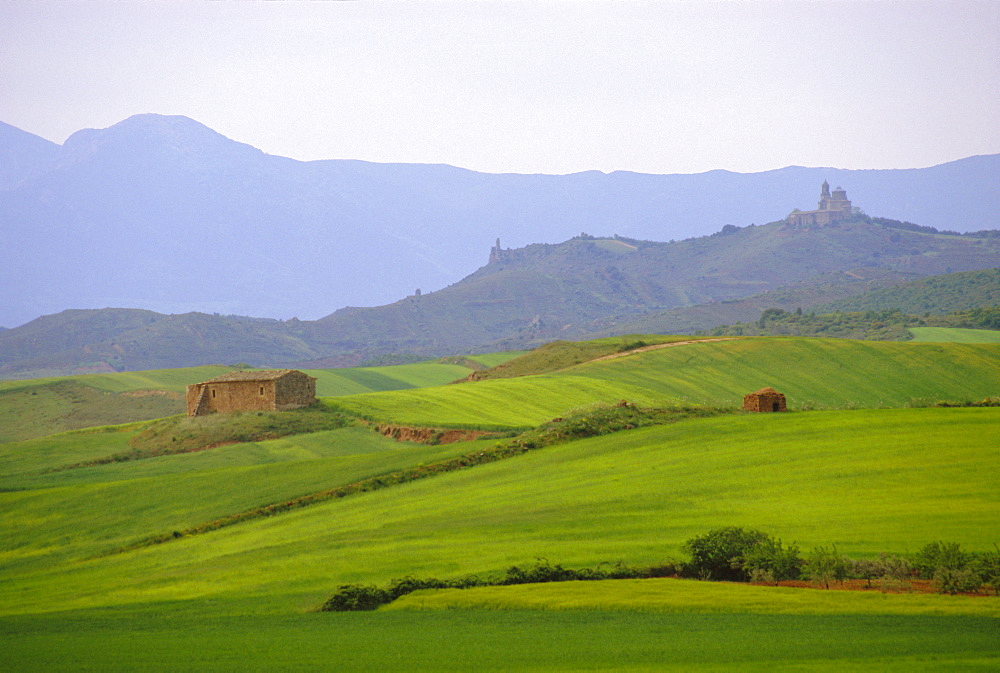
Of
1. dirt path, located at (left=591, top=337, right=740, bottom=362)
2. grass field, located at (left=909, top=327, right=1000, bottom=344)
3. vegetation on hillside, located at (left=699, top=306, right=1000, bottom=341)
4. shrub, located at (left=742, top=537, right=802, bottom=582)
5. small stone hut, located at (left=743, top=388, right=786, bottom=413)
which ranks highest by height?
vegetation on hillside, located at (left=699, top=306, right=1000, bottom=341)

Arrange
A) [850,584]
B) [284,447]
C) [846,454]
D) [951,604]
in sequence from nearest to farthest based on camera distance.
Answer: [951,604] < [850,584] < [846,454] < [284,447]

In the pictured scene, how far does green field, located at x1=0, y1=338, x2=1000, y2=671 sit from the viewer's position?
19500 mm

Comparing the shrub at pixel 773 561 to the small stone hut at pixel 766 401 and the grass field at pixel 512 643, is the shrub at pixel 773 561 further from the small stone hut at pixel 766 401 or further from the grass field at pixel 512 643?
the small stone hut at pixel 766 401

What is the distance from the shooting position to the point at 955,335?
4397 inches

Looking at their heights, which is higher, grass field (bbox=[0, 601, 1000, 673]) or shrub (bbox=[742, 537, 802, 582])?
shrub (bbox=[742, 537, 802, 582])

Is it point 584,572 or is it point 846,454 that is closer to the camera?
point 584,572

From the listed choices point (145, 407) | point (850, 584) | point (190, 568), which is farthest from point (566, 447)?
point (145, 407)

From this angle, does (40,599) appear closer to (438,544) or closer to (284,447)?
(438,544)

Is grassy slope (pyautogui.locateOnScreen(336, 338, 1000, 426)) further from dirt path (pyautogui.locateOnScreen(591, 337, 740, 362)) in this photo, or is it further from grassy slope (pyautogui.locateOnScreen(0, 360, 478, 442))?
grassy slope (pyautogui.locateOnScreen(0, 360, 478, 442))

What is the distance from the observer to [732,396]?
70312 mm

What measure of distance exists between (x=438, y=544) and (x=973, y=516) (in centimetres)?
1456

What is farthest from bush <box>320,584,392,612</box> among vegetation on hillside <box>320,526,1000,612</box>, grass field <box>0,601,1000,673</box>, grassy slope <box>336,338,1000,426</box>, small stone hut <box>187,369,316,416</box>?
small stone hut <box>187,369,316,416</box>

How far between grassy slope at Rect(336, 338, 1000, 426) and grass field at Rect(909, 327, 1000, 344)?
76.8 feet

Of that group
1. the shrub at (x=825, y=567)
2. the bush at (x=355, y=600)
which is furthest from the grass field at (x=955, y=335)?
the bush at (x=355, y=600)
